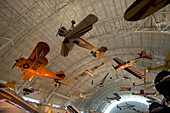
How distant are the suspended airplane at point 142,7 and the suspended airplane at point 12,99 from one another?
10044 mm

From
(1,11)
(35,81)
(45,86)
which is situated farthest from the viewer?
(45,86)

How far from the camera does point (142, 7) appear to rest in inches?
147

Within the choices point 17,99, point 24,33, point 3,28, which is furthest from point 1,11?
point 17,99

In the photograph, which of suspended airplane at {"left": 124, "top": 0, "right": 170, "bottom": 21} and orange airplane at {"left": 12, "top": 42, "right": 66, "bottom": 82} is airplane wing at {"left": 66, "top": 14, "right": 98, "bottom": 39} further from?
orange airplane at {"left": 12, "top": 42, "right": 66, "bottom": 82}

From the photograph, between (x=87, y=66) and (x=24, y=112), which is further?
(x=87, y=66)

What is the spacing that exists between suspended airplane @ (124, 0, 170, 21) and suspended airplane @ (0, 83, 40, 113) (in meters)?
10.0

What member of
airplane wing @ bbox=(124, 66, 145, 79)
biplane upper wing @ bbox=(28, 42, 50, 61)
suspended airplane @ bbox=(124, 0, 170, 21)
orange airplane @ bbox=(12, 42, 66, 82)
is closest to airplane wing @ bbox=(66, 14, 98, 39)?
suspended airplane @ bbox=(124, 0, 170, 21)

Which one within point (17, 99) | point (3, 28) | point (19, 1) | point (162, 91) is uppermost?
point (19, 1)

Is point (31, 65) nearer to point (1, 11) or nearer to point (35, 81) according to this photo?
point (1, 11)

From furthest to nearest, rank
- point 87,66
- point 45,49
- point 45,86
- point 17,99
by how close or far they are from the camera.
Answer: point 87,66
point 45,86
point 17,99
point 45,49

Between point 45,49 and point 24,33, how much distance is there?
10.5 metres

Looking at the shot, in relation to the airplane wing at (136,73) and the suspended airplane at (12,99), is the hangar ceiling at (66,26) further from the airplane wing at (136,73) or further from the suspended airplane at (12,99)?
the suspended airplane at (12,99)

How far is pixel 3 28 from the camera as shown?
1423cm

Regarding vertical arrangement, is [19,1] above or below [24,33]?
above
